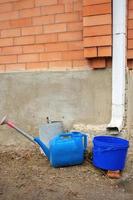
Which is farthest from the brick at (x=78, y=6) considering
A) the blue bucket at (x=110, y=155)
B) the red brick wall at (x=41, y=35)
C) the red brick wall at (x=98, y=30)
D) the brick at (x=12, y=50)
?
the blue bucket at (x=110, y=155)

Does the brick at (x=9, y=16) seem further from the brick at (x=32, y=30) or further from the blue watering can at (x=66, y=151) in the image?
the blue watering can at (x=66, y=151)

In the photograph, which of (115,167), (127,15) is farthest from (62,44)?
(115,167)

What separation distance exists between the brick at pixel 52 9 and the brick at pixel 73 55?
2.17ft

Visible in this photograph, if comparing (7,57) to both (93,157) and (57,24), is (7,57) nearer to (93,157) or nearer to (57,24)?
(57,24)

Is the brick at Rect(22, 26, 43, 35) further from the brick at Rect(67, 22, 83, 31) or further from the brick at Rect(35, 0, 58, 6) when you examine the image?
the brick at Rect(67, 22, 83, 31)

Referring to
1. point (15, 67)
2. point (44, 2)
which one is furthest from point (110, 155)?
point (44, 2)

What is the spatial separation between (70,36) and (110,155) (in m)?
2.01

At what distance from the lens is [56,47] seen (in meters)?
5.90

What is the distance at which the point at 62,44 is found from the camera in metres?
5.86

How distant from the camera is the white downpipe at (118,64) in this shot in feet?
17.5

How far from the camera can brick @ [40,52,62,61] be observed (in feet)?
19.3

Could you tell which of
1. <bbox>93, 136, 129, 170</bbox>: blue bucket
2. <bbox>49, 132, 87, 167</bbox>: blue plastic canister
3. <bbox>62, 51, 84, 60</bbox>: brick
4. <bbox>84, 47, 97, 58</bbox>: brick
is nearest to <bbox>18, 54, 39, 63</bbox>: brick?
<bbox>62, 51, 84, 60</bbox>: brick

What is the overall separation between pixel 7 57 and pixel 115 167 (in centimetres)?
266

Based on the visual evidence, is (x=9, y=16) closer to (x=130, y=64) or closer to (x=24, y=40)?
(x=24, y=40)
